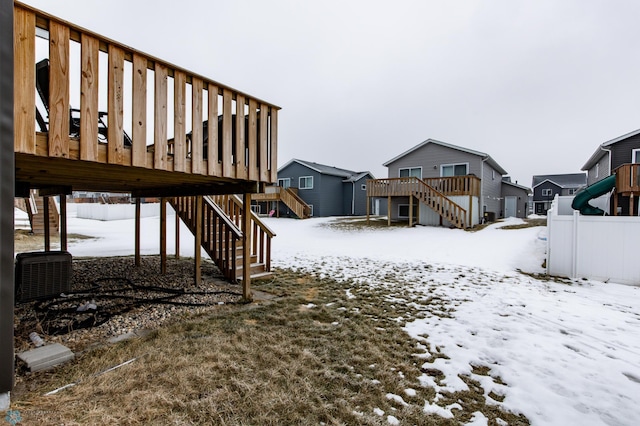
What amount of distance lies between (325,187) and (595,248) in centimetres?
1950

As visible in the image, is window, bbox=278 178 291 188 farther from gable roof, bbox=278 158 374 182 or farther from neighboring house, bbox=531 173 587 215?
neighboring house, bbox=531 173 587 215

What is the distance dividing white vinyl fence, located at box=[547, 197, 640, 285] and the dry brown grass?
501 centimetres

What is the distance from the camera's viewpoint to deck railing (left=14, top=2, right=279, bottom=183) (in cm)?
218

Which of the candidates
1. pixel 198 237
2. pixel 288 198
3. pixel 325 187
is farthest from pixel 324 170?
pixel 198 237

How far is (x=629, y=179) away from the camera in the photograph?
969 centimetres

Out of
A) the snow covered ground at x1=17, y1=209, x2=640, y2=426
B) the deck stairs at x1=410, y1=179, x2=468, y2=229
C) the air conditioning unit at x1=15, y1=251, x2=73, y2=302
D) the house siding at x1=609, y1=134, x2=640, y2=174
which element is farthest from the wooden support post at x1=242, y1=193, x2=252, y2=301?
the house siding at x1=609, y1=134, x2=640, y2=174

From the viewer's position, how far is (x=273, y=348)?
3025 mm

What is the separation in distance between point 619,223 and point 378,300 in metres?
5.16

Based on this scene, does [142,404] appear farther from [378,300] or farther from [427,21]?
[427,21]

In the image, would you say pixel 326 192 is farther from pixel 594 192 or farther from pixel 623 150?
pixel 623 150

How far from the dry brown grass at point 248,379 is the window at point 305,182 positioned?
21.2 metres

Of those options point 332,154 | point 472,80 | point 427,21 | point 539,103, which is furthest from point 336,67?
point 332,154

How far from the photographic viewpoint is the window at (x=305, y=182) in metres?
24.7

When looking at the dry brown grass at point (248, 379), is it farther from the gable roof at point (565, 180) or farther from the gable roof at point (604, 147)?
the gable roof at point (565, 180)
